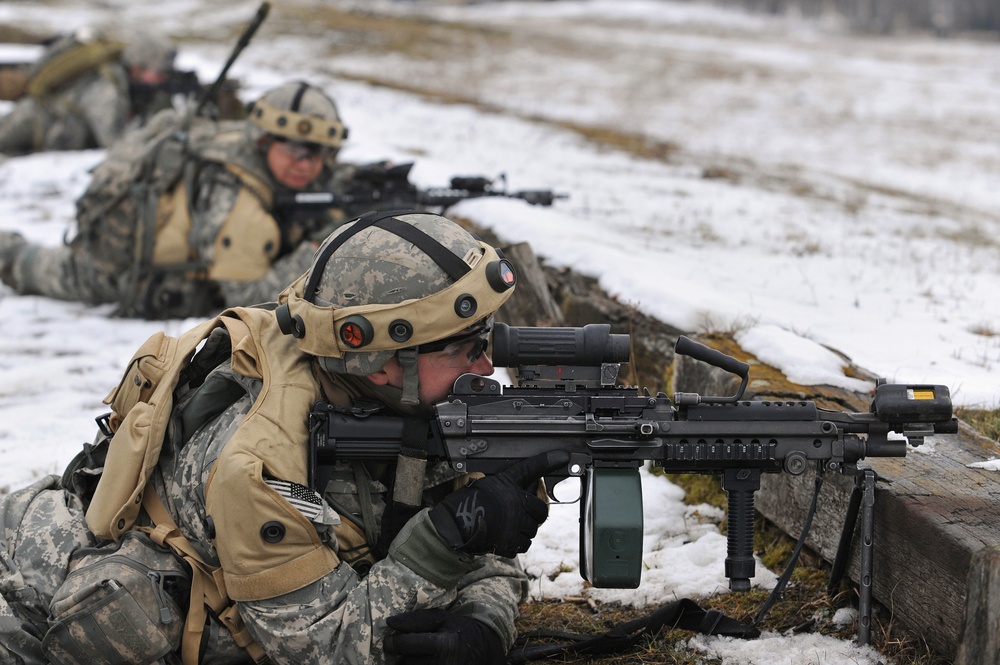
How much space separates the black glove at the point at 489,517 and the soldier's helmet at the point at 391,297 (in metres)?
0.38

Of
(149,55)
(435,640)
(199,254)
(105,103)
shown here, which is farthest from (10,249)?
(435,640)

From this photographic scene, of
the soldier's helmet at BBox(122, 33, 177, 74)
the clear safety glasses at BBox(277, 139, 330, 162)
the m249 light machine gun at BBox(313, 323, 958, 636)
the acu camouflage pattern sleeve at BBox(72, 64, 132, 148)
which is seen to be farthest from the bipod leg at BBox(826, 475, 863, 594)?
the soldier's helmet at BBox(122, 33, 177, 74)

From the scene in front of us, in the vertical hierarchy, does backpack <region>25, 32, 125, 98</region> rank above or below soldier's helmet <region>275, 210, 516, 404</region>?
above

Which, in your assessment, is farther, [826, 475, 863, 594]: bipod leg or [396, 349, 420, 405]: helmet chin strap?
[826, 475, 863, 594]: bipod leg

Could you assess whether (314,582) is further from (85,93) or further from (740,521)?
(85,93)

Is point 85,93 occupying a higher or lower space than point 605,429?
higher

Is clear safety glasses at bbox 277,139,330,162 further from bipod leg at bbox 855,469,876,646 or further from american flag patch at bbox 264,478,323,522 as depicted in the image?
bipod leg at bbox 855,469,876,646

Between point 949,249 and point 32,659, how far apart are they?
28.4 feet

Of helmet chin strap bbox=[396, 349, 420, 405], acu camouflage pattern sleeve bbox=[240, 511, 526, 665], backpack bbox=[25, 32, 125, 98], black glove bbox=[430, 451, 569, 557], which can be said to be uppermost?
backpack bbox=[25, 32, 125, 98]

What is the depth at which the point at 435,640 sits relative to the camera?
320cm

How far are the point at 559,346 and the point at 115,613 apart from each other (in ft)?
5.39

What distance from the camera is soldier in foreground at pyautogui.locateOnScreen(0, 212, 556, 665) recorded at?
10.5 ft

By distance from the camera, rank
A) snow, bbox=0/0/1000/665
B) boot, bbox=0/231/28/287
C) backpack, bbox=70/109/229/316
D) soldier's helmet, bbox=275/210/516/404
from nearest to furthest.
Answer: soldier's helmet, bbox=275/210/516/404 → snow, bbox=0/0/1000/665 → backpack, bbox=70/109/229/316 → boot, bbox=0/231/28/287

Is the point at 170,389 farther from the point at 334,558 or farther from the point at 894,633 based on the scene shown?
the point at 894,633
